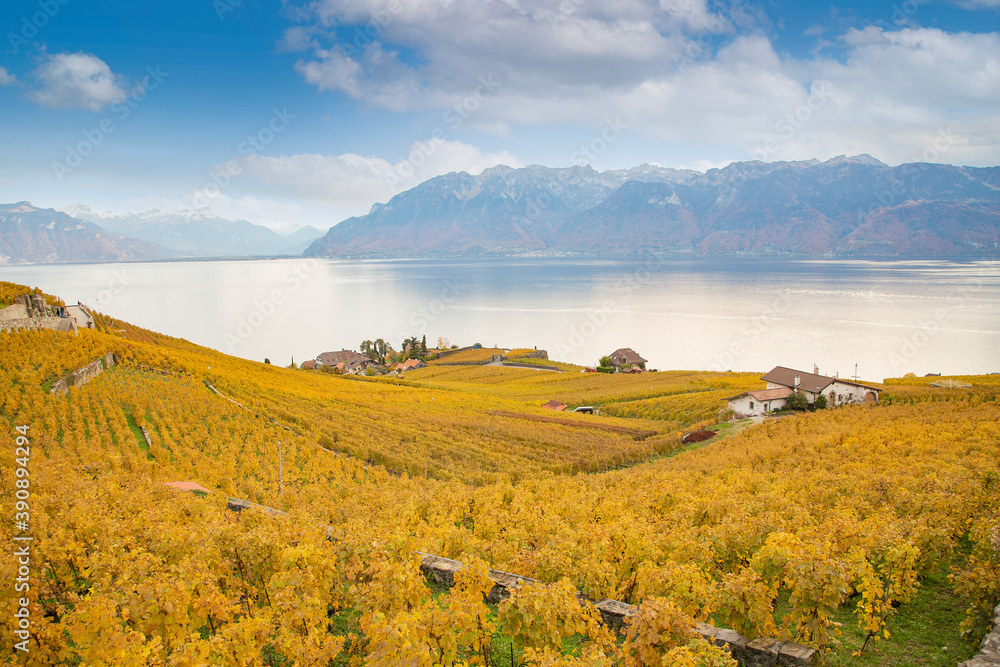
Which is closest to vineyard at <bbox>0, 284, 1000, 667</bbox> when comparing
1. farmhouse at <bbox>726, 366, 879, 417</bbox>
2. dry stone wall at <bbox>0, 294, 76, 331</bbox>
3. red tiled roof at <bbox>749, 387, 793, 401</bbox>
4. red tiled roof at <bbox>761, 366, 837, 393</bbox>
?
dry stone wall at <bbox>0, 294, 76, 331</bbox>

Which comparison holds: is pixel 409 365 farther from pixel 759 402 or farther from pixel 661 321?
pixel 661 321

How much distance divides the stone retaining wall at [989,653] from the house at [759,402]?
40393mm

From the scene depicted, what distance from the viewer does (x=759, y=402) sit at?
44.8 m

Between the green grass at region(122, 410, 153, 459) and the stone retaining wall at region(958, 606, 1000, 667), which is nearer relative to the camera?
→ the stone retaining wall at region(958, 606, 1000, 667)

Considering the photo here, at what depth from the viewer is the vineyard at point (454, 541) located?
698 centimetres

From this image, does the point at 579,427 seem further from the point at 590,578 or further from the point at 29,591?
the point at 29,591

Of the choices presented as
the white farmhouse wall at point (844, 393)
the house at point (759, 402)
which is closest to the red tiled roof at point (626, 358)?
the house at point (759, 402)

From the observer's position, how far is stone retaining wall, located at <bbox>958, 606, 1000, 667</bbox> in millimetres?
6555

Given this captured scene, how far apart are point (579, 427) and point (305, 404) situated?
22.4 m

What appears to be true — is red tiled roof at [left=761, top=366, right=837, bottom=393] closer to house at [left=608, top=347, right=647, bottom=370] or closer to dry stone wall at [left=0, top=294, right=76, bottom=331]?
house at [left=608, top=347, right=647, bottom=370]

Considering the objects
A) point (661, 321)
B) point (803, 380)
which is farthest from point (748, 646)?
point (661, 321)

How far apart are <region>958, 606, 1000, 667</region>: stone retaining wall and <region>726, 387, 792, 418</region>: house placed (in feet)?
133

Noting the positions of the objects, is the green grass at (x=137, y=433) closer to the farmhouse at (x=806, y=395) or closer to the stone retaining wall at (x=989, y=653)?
the stone retaining wall at (x=989, y=653)

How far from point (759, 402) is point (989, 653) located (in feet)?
136
